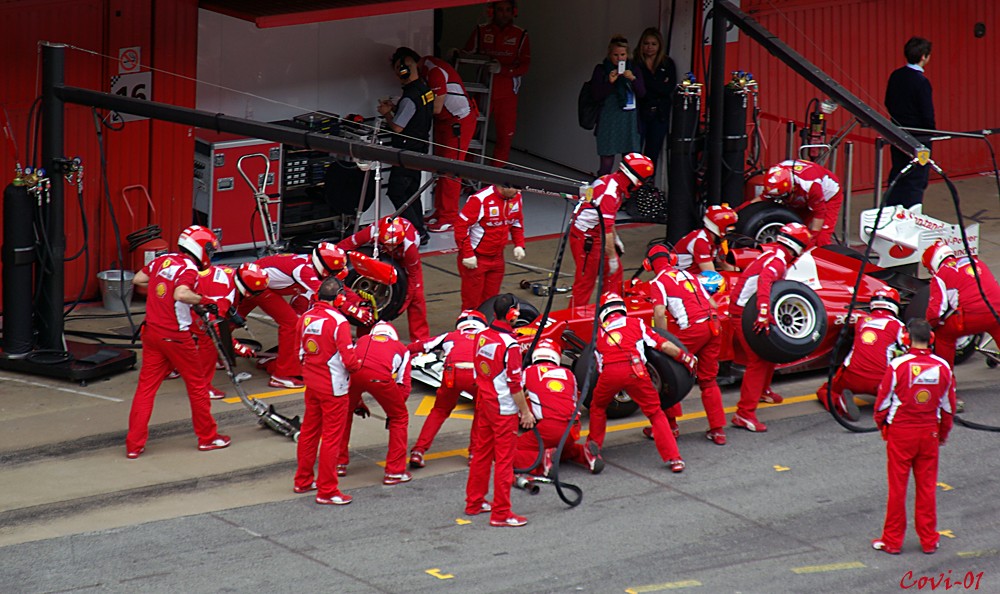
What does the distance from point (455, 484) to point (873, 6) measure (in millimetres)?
11915

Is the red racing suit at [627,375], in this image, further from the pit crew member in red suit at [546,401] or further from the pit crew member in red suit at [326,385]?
the pit crew member in red suit at [326,385]

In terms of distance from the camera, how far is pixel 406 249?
13.4 m

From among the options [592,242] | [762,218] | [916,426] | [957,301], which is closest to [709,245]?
[592,242]

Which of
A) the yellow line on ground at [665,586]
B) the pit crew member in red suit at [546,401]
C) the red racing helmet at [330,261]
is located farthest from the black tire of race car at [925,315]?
the red racing helmet at [330,261]

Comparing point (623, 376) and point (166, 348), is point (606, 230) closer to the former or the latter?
point (623, 376)

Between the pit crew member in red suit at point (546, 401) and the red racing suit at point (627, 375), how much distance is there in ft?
1.00

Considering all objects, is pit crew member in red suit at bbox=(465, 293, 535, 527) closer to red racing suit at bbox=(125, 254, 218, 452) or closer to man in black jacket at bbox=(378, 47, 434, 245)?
red racing suit at bbox=(125, 254, 218, 452)

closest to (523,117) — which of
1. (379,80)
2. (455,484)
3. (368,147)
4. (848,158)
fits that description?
(379,80)

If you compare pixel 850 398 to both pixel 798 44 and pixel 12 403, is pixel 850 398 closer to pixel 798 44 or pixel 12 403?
pixel 12 403

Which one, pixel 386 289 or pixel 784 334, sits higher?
pixel 386 289

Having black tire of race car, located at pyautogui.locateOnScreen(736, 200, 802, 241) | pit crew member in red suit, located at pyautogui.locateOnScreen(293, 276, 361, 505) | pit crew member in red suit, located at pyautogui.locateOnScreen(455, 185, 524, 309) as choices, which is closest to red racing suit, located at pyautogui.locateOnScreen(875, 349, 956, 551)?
pit crew member in red suit, located at pyautogui.locateOnScreen(293, 276, 361, 505)

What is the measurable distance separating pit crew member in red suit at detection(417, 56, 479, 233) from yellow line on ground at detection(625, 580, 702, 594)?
8.75 meters

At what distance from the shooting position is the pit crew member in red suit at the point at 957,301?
1266 centimetres

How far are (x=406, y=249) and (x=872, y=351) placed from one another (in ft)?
14.0
